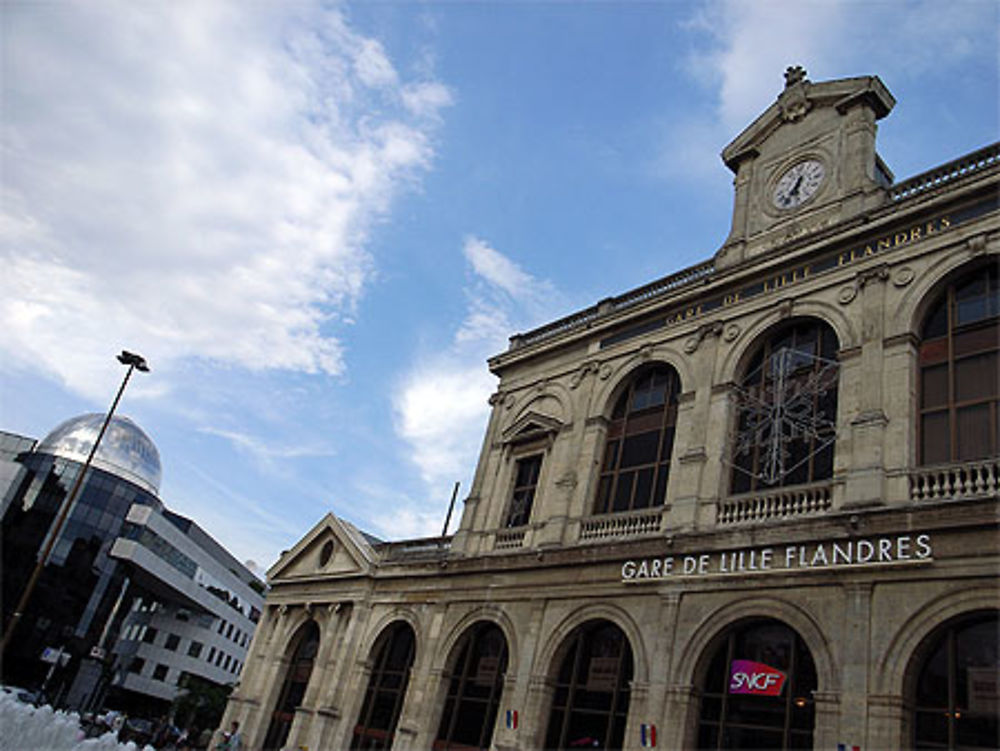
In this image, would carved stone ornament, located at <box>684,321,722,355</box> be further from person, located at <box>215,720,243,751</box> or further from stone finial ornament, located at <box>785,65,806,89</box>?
person, located at <box>215,720,243,751</box>

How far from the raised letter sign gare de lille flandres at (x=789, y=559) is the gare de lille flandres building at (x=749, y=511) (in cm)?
5

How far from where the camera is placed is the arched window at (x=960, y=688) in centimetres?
1221

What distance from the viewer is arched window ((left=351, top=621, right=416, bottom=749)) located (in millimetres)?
23516

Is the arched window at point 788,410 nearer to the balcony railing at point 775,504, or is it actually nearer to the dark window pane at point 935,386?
the balcony railing at point 775,504

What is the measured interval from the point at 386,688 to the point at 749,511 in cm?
1349

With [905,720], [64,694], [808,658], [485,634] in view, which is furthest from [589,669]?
[64,694]

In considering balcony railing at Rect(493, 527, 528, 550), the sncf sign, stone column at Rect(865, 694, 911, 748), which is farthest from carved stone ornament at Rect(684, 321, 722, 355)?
stone column at Rect(865, 694, 911, 748)

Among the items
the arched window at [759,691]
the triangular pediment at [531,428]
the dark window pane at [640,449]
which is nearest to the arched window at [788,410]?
the dark window pane at [640,449]

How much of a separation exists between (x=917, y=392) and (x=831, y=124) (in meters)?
8.89

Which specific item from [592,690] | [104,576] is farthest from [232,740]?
[104,576]

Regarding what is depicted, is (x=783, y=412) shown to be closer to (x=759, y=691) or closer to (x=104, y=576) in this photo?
(x=759, y=691)

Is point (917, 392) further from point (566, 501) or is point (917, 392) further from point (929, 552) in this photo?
point (566, 501)

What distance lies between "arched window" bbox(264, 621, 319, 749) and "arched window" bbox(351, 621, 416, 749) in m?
3.69

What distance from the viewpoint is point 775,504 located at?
16500 millimetres
